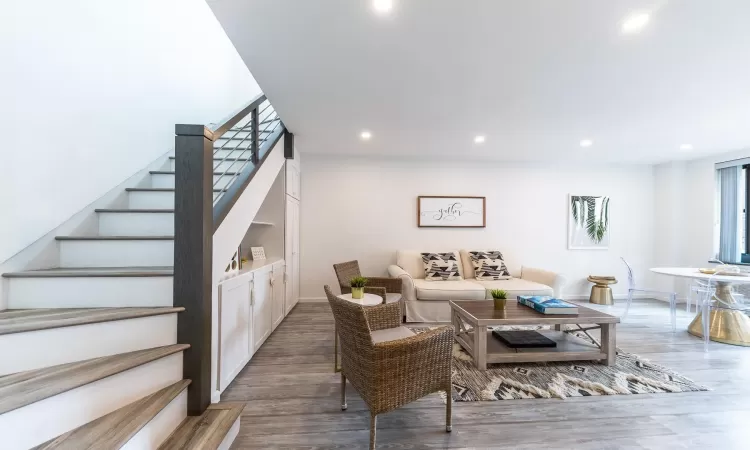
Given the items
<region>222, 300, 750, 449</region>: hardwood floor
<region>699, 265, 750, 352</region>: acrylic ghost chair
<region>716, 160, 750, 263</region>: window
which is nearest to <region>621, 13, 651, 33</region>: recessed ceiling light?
<region>222, 300, 750, 449</region>: hardwood floor

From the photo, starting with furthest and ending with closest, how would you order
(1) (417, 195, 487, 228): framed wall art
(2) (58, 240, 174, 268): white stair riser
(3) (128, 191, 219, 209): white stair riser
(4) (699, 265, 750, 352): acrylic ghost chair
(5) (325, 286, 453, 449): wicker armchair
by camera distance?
(1) (417, 195, 487, 228): framed wall art < (4) (699, 265, 750, 352): acrylic ghost chair < (3) (128, 191, 219, 209): white stair riser < (2) (58, 240, 174, 268): white stair riser < (5) (325, 286, 453, 449): wicker armchair

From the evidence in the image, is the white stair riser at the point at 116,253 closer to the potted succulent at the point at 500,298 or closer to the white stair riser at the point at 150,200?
the white stair riser at the point at 150,200

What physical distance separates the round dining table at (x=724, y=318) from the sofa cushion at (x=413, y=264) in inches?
102

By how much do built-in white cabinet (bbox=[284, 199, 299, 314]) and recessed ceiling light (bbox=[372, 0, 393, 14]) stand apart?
2.59 metres

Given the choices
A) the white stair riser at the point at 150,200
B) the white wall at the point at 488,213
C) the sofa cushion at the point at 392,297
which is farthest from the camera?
the white wall at the point at 488,213

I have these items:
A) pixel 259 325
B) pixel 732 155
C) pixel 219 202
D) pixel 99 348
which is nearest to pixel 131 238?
pixel 219 202

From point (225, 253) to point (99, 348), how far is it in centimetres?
77

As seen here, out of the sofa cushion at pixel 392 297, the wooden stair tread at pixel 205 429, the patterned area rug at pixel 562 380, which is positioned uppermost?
the sofa cushion at pixel 392 297

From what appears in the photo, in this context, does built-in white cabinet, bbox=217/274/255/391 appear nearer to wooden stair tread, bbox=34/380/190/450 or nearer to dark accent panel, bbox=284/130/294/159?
wooden stair tread, bbox=34/380/190/450

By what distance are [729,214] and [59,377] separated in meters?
7.32

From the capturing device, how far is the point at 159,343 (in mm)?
1493

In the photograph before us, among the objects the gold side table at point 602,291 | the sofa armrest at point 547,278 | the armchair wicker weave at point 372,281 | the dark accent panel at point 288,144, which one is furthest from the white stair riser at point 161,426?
the gold side table at point 602,291

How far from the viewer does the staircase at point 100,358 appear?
104 centimetres

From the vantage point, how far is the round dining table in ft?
9.82
